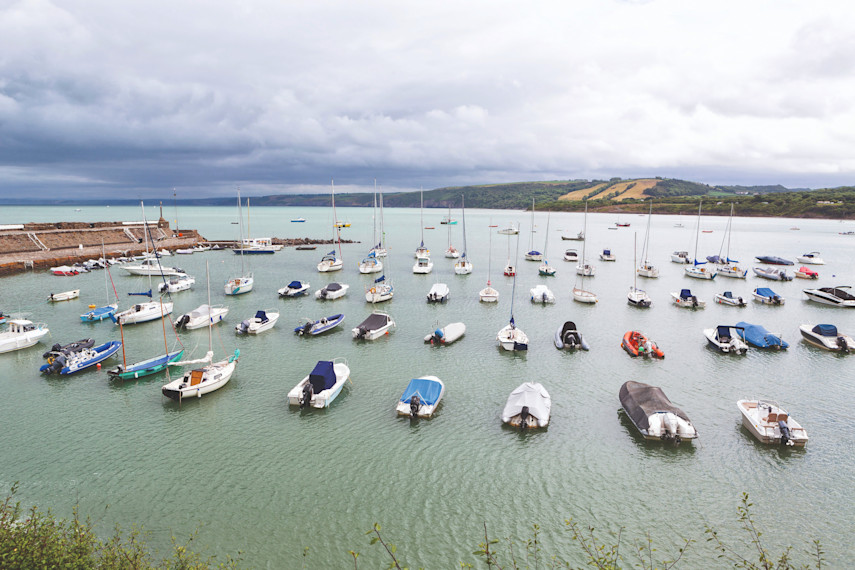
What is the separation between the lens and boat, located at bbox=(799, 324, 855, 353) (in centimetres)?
3672

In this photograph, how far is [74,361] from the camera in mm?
31234

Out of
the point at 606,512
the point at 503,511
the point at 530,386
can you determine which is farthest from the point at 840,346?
the point at 503,511

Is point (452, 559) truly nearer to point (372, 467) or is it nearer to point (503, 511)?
point (503, 511)

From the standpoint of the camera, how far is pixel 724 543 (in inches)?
653

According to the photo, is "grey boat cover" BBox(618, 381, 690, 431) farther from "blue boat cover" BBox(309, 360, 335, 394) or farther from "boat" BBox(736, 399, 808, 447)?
"blue boat cover" BBox(309, 360, 335, 394)

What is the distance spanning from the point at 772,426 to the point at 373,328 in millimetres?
28637

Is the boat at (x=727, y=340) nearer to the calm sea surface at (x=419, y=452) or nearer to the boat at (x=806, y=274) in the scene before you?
the calm sea surface at (x=419, y=452)

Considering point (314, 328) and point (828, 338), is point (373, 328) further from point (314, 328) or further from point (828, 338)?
point (828, 338)

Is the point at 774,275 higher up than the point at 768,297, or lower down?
higher up

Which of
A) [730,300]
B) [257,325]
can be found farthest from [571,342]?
[730,300]

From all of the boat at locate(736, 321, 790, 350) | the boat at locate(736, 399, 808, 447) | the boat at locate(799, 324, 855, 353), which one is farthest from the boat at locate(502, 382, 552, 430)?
the boat at locate(799, 324, 855, 353)

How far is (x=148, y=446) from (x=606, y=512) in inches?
869

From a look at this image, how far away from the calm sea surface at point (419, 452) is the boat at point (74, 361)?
0.75m

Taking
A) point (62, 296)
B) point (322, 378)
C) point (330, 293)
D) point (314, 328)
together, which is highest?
point (322, 378)
